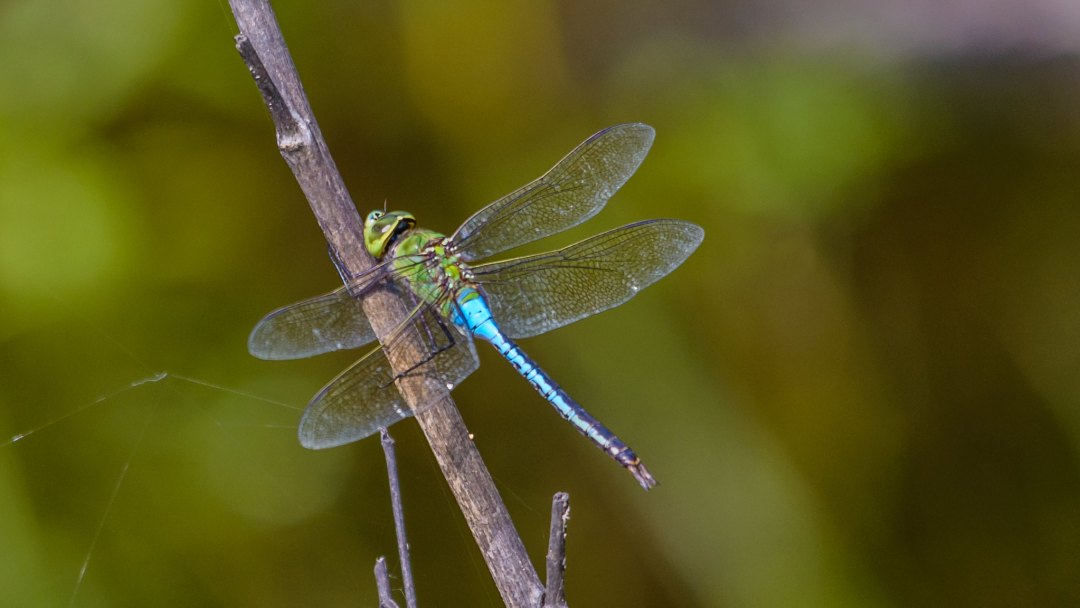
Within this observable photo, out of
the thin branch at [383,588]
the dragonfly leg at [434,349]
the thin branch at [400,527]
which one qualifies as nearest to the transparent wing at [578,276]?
the dragonfly leg at [434,349]

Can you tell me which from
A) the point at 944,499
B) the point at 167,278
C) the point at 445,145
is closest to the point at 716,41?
the point at 445,145

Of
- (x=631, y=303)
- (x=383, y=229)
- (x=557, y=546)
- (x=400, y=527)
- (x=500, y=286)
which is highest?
(x=383, y=229)

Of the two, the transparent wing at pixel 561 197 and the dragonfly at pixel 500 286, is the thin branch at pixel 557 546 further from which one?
the transparent wing at pixel 561 197

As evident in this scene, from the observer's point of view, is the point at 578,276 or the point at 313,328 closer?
the point at 313,328

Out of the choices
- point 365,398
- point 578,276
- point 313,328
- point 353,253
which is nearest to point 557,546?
point 353,253

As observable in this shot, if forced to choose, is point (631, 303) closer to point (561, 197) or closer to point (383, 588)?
point (561, 197)

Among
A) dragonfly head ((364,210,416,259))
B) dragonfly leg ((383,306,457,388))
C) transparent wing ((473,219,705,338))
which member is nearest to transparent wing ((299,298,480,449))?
dragonfly leg ((383,306,457,388))
